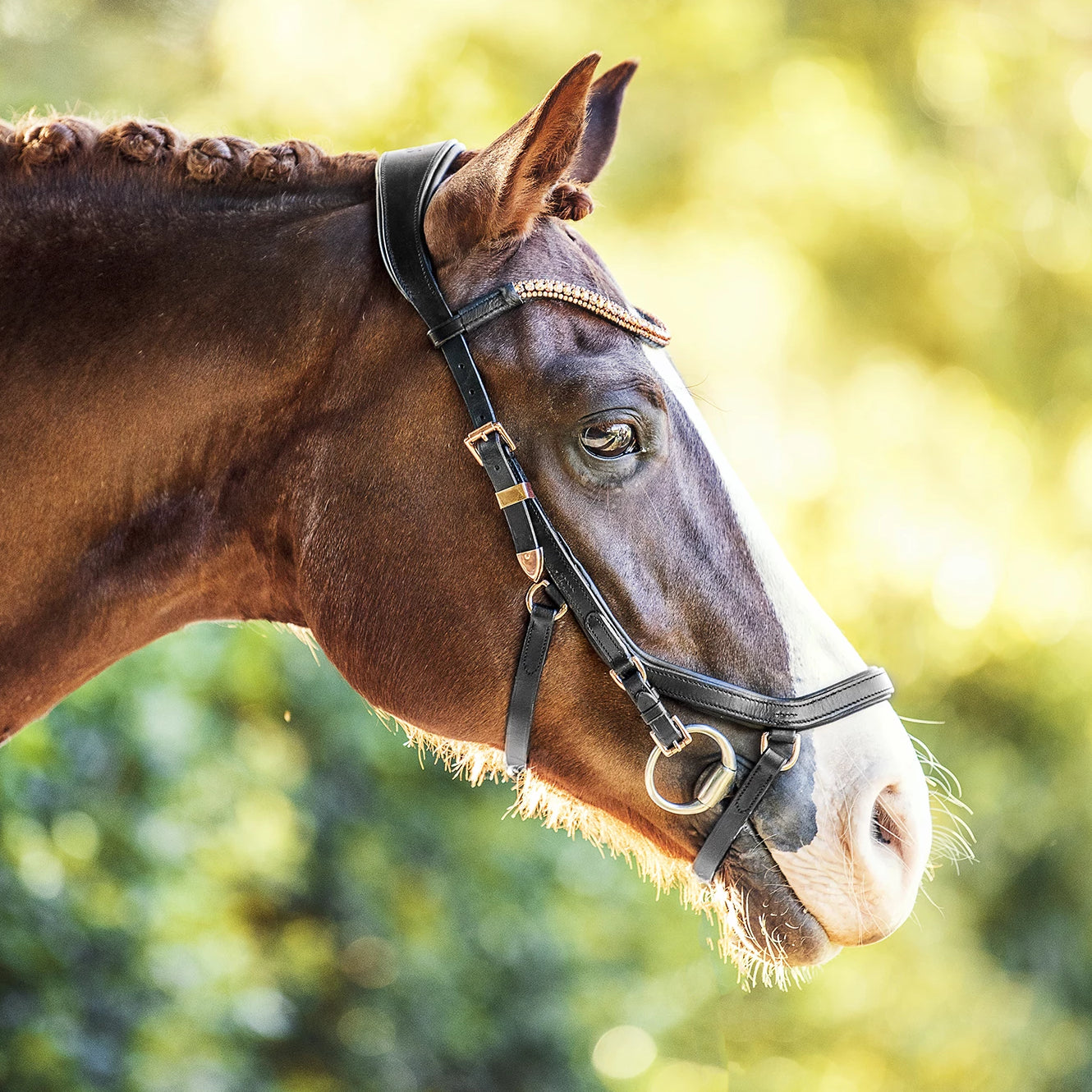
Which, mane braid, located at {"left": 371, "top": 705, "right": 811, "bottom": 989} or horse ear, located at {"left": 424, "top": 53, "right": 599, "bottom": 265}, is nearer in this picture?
horse ear, located at {"left": 424, "top": 53, "right": 599, "bottom": 265}

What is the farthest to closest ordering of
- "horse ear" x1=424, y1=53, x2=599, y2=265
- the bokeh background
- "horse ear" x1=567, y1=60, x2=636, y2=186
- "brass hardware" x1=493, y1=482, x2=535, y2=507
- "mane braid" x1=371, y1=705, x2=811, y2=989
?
the bokeh background → "horse ear" x1=567, y1=60, x2=636, y2=186 → "mane braid" x1=371, y1=705, x2=811, y2=989 → "brass hardware" x1=493, y1=482, x2=535, y2=507 → "horse ear" x1=424, y1=53, x2=599, y2=265

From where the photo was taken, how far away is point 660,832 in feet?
5.89

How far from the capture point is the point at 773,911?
1.73 m

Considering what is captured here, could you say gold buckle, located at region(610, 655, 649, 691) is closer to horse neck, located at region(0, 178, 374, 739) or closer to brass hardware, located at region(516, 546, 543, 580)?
brass hardware, located at region(516, 546, 543, 580)

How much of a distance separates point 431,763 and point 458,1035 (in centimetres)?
114

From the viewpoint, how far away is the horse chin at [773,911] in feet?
5.63

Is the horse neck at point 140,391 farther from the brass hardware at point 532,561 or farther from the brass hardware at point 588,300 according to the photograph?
the brass hardware at point 532,561

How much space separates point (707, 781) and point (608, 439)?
606 millimetres

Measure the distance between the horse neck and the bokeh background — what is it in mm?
755

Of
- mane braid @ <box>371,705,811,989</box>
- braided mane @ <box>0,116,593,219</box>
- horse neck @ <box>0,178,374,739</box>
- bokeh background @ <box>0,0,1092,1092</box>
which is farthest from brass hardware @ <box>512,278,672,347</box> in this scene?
mane braid @ <box>371,705,811,989</box>

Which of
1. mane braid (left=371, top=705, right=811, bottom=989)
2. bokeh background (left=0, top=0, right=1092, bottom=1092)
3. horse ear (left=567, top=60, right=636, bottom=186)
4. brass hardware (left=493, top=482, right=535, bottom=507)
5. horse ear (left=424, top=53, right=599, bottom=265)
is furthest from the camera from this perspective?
bokeh background (left=0, top=0, right=1092, bottom=1092)

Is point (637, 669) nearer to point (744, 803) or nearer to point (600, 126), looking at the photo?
point (744, 803)

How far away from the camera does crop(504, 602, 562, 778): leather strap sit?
1.70m

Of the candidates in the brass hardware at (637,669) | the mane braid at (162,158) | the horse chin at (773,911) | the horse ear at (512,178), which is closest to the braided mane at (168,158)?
the mane braid at (162,158)
